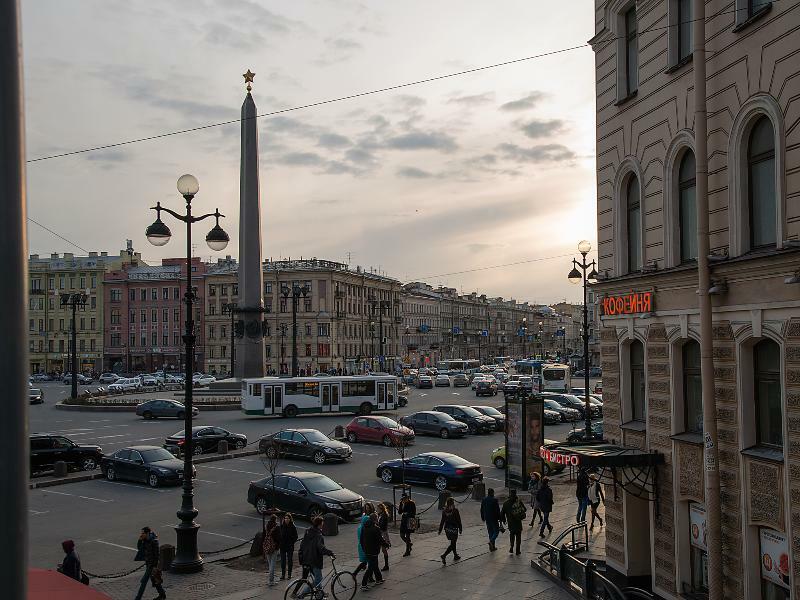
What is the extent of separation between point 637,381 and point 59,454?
23005 millimetres

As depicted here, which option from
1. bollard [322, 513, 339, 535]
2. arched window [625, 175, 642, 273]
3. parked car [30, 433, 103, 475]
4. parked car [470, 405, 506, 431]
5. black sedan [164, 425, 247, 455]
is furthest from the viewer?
parked car [470, 405, 506, 431]

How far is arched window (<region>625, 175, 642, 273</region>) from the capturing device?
50.3 ft

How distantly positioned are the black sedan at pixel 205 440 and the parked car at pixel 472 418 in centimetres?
1181

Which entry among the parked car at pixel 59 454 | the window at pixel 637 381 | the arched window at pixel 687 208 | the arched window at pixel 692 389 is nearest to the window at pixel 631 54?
the arched window at pixel 687 208

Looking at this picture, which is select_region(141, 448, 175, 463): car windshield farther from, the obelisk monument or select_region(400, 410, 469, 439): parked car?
the obelisk monument

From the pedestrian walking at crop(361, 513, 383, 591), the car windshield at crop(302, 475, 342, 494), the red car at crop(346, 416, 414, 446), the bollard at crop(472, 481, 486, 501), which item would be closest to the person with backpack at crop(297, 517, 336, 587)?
the pedestrian walking at crop(361, 513, 383, 591)

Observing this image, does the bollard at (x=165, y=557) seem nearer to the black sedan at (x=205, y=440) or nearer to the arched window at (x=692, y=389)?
the arched window at (x=692, y=389)

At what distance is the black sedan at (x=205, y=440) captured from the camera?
33.2m

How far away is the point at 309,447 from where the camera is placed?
31484 mm

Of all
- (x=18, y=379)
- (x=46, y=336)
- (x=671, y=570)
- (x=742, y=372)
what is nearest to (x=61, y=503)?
(x=671, y=570)

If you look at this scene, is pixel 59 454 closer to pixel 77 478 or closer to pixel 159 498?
pixel 77 478

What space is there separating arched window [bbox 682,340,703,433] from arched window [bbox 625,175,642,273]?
2.28 meters

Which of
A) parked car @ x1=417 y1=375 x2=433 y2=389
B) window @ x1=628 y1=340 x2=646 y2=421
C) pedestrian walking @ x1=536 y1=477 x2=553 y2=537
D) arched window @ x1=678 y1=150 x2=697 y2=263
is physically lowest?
parked car @ x1=417 y1=375 x2=433 y2=389

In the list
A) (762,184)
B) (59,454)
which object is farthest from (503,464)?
(762,184)
